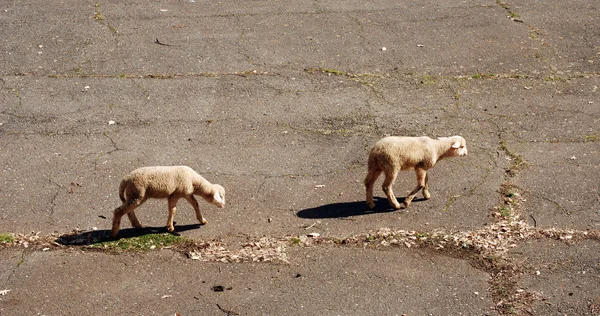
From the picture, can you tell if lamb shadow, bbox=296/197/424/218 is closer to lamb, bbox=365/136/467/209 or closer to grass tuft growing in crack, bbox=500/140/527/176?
lamb, bbox=365/136/467/209

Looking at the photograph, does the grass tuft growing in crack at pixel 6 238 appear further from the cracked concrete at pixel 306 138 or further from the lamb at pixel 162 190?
the lamb at pixel 162 190

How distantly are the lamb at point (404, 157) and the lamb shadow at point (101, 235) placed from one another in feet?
7.46

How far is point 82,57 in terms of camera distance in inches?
530

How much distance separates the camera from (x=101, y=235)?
8570 millimetres

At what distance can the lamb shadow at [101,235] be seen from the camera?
27.8 ft

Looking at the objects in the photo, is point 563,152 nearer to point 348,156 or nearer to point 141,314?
point 348,156

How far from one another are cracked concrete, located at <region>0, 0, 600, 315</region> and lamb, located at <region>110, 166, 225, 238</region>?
39cm

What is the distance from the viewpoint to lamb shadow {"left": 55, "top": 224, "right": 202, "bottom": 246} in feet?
27.8

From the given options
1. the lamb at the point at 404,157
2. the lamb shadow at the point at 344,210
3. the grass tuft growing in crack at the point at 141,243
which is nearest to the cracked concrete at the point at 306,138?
the lamb shadow at the point at 344,210

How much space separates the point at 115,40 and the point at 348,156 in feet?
20.2

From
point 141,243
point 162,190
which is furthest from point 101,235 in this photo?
point 162,190

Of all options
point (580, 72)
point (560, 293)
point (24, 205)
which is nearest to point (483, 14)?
point (580, 72)

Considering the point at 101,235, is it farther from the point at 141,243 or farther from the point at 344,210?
the point at 344,210

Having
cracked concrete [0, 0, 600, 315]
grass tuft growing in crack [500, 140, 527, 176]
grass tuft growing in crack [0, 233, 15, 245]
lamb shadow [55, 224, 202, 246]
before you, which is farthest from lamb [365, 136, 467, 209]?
grass tuft growing in crack [0, 233, 15, 245]
